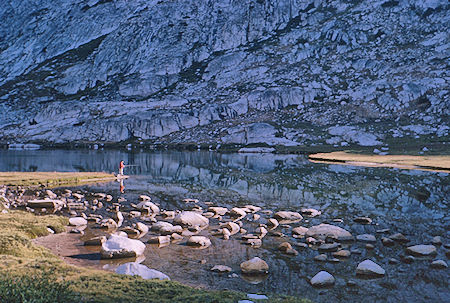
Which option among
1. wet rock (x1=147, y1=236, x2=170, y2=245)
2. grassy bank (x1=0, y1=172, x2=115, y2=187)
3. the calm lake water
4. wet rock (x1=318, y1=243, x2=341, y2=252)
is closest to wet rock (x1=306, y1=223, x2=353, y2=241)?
the calm lake water

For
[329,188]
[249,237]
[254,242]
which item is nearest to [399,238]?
[254,242]

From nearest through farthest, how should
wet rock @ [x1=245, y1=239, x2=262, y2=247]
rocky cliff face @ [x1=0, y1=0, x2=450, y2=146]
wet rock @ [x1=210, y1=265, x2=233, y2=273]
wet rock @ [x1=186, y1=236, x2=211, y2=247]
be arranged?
wet rock @ [x1=210, y1=265, x2=233, y2=273] → wet rock @ [x1=186, y1=236, x2=211, y2=247] → wet rock @ [x1=245, y1=239, x2=262, y2=247] → rocky cliff face @ [x1=0, y1=0, x2=450, y2=146]

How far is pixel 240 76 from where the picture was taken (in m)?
134

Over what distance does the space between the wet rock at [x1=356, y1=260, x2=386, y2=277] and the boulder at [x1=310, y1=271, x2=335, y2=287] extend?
1537 millimetres

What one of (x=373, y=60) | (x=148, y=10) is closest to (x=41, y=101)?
(x=148, y=10)

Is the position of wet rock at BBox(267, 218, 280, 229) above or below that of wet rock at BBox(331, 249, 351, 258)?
above

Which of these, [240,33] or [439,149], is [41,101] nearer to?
[240,33]

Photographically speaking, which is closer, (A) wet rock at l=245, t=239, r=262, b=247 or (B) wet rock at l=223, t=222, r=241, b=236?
(A) wet rock at l=245, t=239, r=262, b=247

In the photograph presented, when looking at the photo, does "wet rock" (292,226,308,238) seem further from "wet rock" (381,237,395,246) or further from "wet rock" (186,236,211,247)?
"wet rock" (186,236,211,247)

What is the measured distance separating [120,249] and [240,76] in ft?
408

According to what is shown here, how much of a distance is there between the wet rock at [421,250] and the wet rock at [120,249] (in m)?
11.3

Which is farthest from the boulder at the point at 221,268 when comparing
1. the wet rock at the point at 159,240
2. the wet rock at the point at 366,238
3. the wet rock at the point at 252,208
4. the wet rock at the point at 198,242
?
the wet rock at the point at 252,208

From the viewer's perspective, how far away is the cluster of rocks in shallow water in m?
13.9

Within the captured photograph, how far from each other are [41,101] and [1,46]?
73913 millimetres
